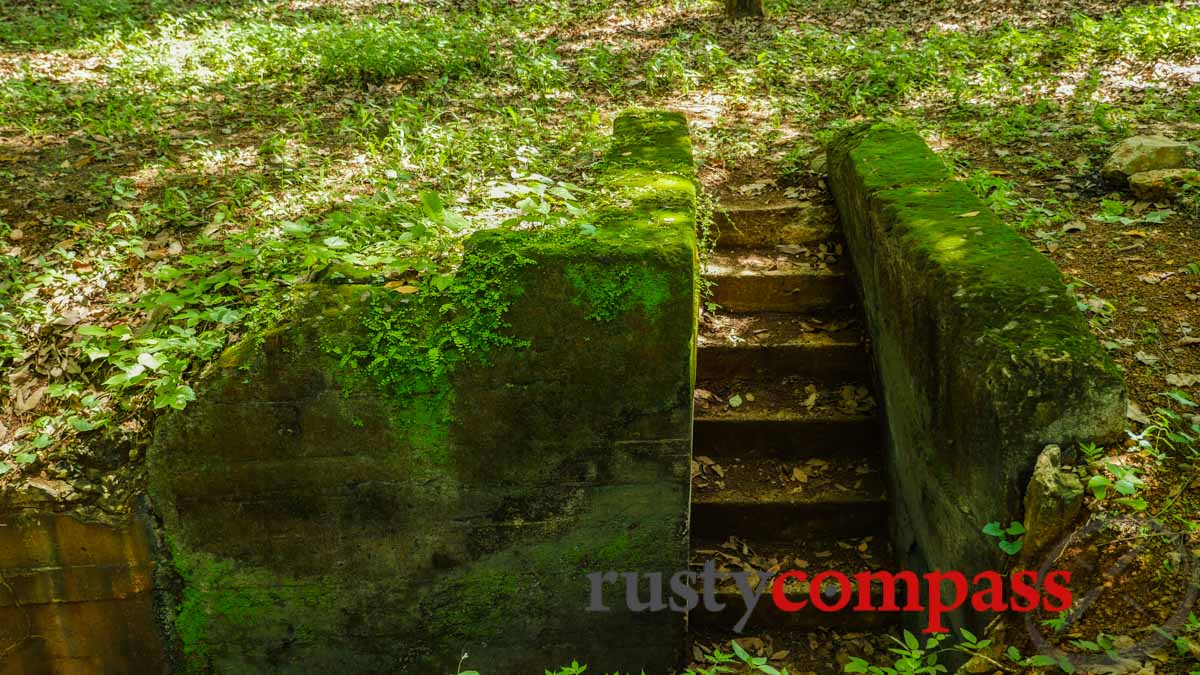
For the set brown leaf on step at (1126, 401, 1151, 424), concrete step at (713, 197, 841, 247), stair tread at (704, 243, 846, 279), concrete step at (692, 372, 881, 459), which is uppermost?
concrete step at (713, 197, 841, 247)

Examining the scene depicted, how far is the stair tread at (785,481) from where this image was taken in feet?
12.7

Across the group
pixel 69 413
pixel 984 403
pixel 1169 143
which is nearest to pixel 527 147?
pixel 69 413

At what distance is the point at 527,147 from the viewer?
18.2ft

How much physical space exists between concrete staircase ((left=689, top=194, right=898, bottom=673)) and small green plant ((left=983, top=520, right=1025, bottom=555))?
1178 millimetres

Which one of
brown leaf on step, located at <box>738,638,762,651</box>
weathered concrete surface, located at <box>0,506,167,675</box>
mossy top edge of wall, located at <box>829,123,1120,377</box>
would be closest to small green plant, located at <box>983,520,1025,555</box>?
mossy top edge of wall, located at <box>829,123,1120,377</box>

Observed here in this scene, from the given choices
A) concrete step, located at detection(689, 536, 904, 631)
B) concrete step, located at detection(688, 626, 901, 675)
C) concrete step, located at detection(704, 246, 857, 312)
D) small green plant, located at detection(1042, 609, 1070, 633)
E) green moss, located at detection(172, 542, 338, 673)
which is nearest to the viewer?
small green plant, located at detection(1042, 609, 1070, 633)

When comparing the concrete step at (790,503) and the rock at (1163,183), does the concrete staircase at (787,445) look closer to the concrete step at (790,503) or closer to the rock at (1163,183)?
the concrete step at (790,503)

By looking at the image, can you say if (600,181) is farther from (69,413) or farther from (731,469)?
(69,413)

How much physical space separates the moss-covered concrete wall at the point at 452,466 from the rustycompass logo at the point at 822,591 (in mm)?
84

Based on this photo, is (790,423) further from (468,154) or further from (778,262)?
(468,154)

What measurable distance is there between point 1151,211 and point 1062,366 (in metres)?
2.85

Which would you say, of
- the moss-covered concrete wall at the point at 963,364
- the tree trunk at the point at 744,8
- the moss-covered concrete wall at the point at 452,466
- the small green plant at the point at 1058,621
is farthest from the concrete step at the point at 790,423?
Answer: the tree trunk at the point at 744,8

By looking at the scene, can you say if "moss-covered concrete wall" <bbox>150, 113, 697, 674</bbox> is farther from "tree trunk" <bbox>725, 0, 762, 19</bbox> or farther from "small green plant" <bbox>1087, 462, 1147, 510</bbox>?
"tree trunk" <bbox>725, 0, 762, 19</bbox>

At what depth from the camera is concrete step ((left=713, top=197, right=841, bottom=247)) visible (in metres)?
4.90
